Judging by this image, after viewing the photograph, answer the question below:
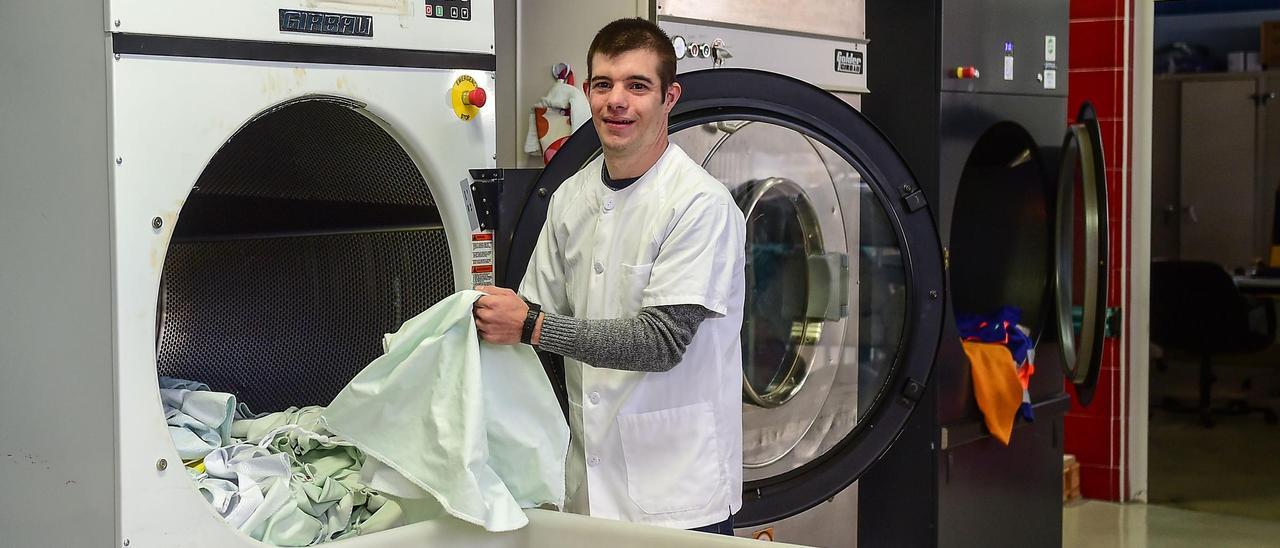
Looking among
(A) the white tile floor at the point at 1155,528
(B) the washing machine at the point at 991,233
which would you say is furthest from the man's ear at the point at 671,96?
(A) the white tile floor at the point at 1155,528

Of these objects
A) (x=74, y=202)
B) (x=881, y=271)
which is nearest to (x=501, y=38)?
(x=881, y=271)

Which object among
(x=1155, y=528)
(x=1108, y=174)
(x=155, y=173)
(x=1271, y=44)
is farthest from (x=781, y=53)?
(x=1271, y=44)

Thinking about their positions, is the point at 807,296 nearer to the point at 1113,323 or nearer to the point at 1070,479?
the point at 1113,323

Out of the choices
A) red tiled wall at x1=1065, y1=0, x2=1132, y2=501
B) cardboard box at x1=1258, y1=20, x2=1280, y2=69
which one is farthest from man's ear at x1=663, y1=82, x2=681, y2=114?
cardboard box at x1=1258, y1=20, x2=1280, y2=69

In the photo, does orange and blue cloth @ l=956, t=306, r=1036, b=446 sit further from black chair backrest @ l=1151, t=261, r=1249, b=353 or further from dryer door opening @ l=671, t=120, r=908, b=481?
black chair backrest @ l=1151, t=261, r=1249, b=353

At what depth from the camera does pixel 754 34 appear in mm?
2836

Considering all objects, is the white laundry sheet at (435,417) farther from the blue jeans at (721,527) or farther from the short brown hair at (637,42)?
the short brown hair at (637,42)

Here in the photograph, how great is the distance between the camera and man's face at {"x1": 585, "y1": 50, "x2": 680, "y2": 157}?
2.20 metres

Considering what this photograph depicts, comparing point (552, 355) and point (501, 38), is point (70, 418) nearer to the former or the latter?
point (552, 355)

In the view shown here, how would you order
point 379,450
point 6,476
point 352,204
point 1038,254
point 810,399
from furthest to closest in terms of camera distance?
point 1038,254 < point 810,399 < point 352,204 < point 379,450 < point 6,476

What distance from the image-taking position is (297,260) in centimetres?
239

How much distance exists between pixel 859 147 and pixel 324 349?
117 centimetres

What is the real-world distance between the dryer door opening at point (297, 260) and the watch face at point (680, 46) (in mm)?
670

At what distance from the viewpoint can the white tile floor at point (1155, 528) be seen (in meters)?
4.45
